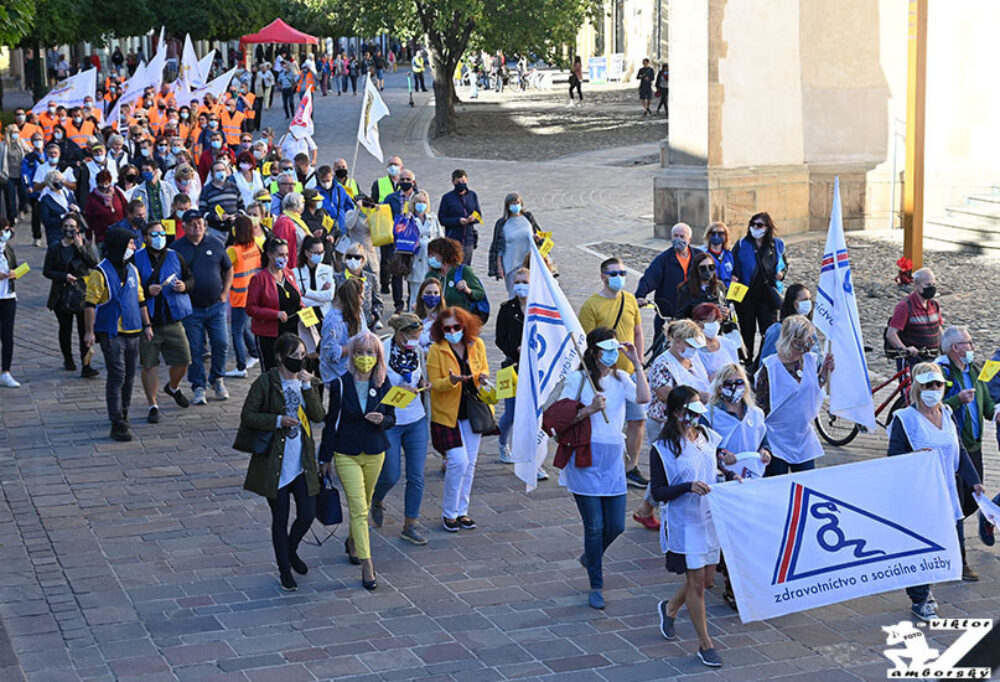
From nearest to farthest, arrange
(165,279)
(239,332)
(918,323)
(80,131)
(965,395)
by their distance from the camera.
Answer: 1. (965,395)
2. (918,323)
3. (165,279)
4. (239,332)
5. (80,131)

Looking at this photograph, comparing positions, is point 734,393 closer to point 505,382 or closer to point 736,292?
point 505,382

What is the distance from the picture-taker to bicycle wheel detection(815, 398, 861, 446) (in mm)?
12258

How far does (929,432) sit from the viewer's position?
8844 millimetres

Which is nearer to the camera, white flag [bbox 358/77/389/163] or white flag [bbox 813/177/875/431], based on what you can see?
white flag [bbox 813/177/875/431]

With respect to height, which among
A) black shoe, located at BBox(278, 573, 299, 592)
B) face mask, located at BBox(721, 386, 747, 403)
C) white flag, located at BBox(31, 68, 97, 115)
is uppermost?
white flag, located at BBox(31, 68, 97, 115)

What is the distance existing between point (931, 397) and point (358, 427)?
354 cm

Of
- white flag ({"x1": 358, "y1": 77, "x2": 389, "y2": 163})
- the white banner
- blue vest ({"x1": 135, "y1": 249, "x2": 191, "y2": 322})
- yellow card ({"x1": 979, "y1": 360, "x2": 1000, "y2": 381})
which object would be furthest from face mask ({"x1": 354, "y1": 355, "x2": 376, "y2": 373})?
white flag ({"x1": 358, "y1": 77, "x2": 389, "y2": 163})

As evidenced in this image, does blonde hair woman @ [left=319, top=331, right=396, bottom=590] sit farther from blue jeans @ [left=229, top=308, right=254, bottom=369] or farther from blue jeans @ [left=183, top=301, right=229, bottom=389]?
blue jeans @ [left=229, top=308, right=254, bottom=369]

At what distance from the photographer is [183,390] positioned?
14609 millimetres

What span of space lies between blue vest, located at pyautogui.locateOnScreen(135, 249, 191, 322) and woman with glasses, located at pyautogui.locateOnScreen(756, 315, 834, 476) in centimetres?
594

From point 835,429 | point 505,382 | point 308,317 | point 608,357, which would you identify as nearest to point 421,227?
point 308,317

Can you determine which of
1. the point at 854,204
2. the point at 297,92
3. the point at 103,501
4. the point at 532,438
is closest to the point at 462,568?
the point at 532,438

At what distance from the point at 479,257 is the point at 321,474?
13.1 m

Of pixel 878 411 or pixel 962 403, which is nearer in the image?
pixel 962 403
